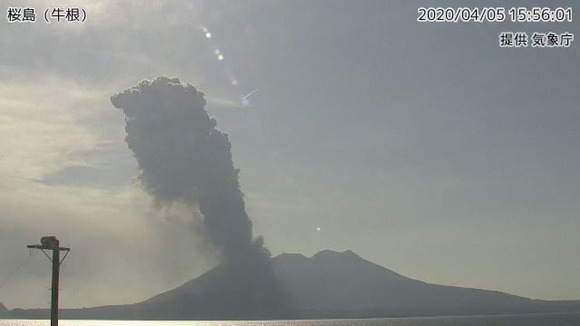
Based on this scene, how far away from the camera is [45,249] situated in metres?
44.8

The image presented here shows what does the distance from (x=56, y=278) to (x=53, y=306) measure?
5.86ft

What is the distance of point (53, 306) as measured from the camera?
146 ft

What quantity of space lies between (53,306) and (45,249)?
12.1ft

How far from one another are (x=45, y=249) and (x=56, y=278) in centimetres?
202

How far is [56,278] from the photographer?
44875 mm

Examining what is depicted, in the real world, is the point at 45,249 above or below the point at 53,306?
above
